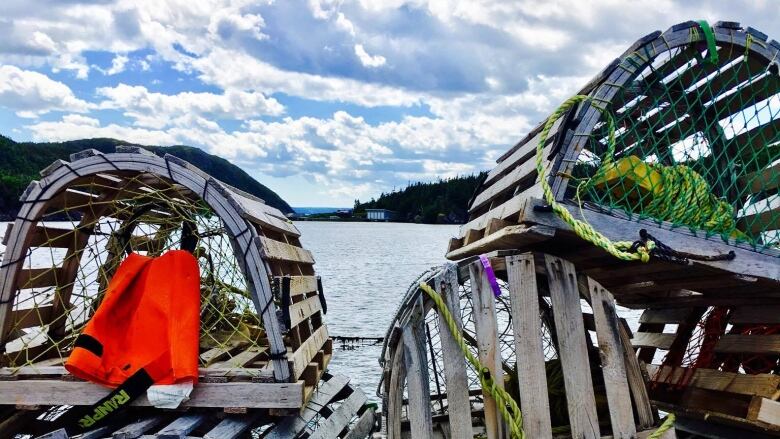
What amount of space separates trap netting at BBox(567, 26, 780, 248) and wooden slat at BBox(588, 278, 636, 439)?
2.03ft

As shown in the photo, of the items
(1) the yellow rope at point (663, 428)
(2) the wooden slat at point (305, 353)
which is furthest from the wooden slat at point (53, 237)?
(1) the yellow rope at point (663, 428)

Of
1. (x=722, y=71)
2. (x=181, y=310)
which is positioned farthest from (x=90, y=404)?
(x=722, y=71)

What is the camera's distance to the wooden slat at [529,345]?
454cm

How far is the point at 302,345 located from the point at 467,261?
1985 millimetres

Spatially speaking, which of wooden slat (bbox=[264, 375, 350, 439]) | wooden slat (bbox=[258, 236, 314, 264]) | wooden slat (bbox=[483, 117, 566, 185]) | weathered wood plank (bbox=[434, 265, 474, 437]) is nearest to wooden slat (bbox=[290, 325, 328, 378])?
wooden slat (bbox=[264, 375, 350, 439])

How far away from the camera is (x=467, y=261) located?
15.7ft

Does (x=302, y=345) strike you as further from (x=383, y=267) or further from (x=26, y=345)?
(x=383, y=267)

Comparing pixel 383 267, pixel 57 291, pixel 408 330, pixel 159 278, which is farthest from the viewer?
pixel 383 267

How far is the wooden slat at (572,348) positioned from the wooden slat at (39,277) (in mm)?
4303

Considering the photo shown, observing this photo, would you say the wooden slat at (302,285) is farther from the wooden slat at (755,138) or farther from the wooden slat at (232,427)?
the wooden slat at (755,138)

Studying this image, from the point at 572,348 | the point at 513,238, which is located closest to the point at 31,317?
the point at 513,238

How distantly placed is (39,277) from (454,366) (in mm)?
3989

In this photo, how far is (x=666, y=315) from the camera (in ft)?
22.8

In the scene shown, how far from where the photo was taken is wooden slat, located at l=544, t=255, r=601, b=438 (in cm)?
457
